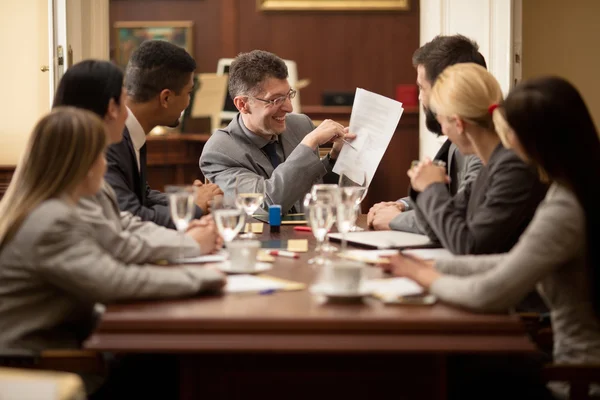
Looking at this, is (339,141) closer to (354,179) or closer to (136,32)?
(354,179)

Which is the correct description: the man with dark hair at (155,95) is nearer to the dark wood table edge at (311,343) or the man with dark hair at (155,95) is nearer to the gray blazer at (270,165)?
the gray blazer at (270,165)

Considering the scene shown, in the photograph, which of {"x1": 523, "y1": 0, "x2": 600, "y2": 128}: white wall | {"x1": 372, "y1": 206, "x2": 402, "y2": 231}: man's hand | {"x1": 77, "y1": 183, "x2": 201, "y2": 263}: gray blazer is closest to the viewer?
{"x1": 77, "y1": 183, "x2": 201, "y2": 263}: gray blazer

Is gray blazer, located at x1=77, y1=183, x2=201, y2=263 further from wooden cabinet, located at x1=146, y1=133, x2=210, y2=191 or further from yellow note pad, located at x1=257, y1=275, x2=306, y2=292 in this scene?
wooden cabinet, located at x1=146, y1=133, x2=210, y2=191

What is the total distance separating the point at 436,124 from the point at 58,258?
1.61 m

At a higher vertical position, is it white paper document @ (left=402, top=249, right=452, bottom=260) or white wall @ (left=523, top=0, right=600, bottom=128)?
white wall @ (left=523, top=0, right=600, bottom=128)

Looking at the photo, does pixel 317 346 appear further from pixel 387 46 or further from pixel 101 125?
pixel 387 46

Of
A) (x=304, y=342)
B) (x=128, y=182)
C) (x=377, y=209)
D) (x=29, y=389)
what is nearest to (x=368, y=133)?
(x=377, y=209)

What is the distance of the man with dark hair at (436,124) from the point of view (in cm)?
279

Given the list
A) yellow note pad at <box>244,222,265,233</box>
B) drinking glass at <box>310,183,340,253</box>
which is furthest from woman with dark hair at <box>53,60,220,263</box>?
yellow note pad at <box>244,222,265,233</box>

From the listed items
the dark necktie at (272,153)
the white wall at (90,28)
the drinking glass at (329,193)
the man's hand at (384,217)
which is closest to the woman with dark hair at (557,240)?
the drinking glass at (329,193)

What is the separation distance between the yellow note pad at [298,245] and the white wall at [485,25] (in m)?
2.69

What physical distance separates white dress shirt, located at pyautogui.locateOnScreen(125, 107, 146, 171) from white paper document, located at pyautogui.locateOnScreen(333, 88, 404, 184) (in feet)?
2.45

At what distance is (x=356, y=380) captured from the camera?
1644 millimetres

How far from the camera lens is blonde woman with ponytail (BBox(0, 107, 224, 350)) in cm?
167
